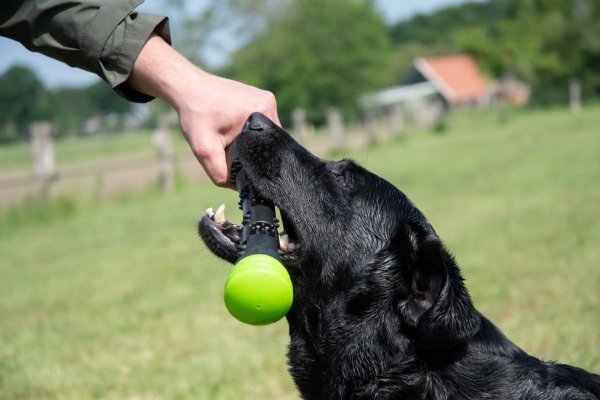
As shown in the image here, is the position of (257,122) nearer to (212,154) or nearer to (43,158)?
(212,154)

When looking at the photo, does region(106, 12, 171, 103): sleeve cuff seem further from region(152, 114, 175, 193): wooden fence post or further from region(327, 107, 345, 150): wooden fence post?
region(327, 107, 345, 150): wooden fence post

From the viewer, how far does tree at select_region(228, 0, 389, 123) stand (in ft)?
173

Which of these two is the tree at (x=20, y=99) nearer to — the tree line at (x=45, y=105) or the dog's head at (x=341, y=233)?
the tree line at (x=45, y=105)

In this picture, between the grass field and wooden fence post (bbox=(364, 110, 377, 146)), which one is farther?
wooden fence post (bbox=(364, 110, 377, 146))

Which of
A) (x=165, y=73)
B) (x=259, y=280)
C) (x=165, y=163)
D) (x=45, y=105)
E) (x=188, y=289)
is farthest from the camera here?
(x=45, y=105)

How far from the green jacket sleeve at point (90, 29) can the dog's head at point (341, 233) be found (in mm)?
552

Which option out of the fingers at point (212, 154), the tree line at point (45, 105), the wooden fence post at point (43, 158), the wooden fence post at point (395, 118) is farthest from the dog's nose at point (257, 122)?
the wooden fence post at point (395, 118)

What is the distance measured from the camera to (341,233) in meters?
3.20

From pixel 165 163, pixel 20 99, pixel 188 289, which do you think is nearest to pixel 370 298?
pixel 188 289

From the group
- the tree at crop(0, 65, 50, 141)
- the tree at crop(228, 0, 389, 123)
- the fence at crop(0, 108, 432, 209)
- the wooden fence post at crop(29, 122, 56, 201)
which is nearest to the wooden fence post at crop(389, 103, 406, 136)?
the fence at crop(0, 108, 432, 209)

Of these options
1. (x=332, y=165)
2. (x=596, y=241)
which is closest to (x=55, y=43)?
(x=332, y=165)

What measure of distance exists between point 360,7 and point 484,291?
5716 cm

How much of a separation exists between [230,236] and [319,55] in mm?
55388

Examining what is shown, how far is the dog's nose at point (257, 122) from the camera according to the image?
3.01 m
